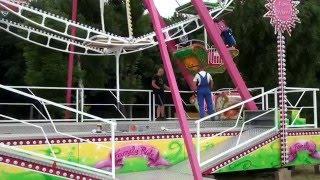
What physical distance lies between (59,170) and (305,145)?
612 centimetres

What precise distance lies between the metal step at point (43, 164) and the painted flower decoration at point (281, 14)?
5.09 m

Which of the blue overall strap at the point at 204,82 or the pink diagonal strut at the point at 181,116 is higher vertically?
the blue overall strap at the point at 204,82

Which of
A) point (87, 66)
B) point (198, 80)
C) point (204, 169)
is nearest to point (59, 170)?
point (204, 169)

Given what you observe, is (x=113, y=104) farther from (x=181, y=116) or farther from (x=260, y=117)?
(x=181, y=116)

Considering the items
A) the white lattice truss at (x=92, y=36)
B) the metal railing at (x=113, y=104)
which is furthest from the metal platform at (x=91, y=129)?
the white lattice truss at (x=92, y=36)

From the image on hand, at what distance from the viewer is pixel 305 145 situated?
35.9 feet

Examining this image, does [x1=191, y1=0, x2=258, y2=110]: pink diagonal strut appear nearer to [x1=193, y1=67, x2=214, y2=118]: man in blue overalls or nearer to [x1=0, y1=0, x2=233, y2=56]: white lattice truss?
[x1=193, y1=67, x2=214, y2=118]: man in blue overalls

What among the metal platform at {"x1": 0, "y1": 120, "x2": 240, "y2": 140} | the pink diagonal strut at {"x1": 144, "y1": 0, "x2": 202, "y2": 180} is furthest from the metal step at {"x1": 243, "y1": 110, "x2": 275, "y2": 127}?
the pink diagonal strut at {"x1": 144, "y1": 0, "x2": 202, "y2": 180}

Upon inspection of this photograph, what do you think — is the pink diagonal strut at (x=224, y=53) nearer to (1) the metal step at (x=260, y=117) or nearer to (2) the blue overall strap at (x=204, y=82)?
(1) the metal step at (x=260, y=117)

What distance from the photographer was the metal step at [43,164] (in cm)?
693

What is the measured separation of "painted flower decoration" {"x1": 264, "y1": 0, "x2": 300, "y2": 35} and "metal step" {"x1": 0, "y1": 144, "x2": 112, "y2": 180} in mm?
5088

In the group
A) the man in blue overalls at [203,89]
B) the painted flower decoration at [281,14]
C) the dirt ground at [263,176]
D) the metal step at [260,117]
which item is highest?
the painted flower decoration at [281,14]

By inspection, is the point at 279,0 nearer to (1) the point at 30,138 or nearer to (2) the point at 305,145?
(2) the point at 305,145

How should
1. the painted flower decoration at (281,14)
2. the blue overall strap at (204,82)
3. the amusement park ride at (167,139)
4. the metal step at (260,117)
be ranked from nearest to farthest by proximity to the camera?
the amusement park ride at (167,139), the painted flower decoration at (281,14), the metal step at (260,117), the blue overall strap at (204,82)
